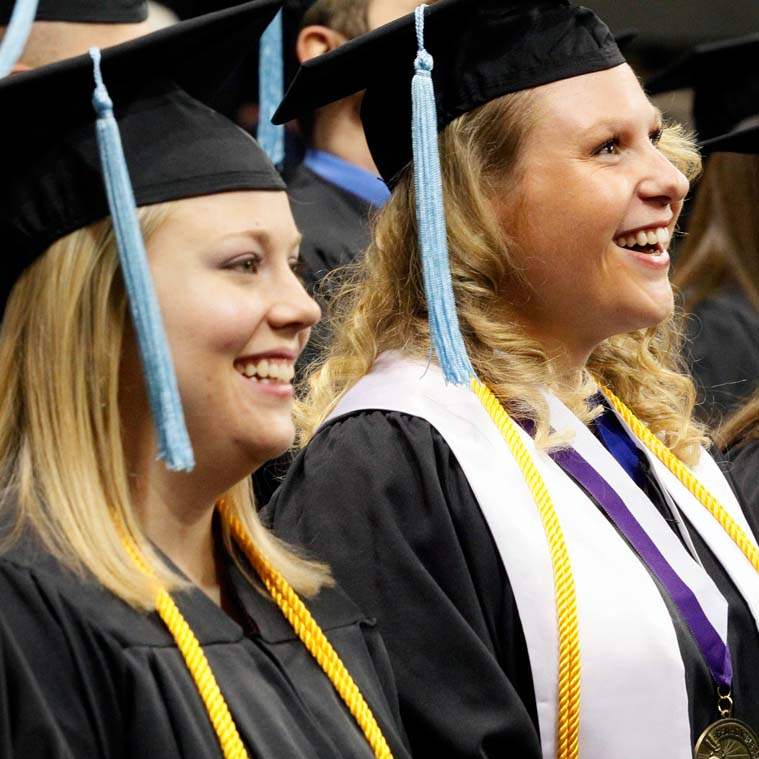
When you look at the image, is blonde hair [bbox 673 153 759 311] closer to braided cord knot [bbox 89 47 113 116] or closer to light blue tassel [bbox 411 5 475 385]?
light blue tassel [bbox 411 5 475 385]

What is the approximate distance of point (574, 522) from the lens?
2.64 m

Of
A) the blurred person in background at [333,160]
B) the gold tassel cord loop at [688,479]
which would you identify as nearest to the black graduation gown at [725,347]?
the blurred person in background at [333,160]

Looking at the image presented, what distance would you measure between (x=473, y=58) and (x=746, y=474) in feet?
3.42

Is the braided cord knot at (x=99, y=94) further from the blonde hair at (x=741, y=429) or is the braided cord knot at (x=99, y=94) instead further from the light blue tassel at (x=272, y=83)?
the light blue tassel at (x=272, y=83)

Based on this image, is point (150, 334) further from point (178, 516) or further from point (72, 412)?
point (178, 516)

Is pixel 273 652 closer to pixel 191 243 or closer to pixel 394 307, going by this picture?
pixel 191 243

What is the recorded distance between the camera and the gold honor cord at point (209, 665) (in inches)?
78.7

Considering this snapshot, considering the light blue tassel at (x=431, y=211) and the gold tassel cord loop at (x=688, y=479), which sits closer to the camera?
the light blue tassel at (x=431, y=211)

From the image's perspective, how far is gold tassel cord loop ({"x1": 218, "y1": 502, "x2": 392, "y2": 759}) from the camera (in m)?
2.21

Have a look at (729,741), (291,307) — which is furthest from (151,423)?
(729,741)

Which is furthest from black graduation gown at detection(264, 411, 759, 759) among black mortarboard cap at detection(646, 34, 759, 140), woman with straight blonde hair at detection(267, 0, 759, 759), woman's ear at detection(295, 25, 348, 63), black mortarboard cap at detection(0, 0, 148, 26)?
black mortarboard cap at detection(646, 34, 759, 140)

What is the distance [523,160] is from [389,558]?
2.36ft

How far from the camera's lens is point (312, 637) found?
226cm

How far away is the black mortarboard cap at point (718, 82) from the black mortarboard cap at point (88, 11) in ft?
5.02
